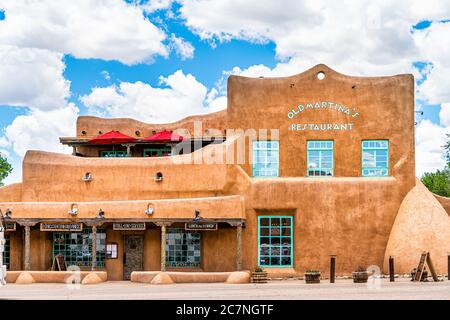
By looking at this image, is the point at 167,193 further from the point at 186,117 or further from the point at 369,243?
the point at 186,117

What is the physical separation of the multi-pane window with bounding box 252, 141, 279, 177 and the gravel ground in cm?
601

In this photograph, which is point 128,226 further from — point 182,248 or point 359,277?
point 359,277

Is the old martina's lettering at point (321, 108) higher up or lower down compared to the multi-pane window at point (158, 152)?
higher up

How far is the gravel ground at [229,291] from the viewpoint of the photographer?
60.8 ft

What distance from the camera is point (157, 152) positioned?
37.6 meters

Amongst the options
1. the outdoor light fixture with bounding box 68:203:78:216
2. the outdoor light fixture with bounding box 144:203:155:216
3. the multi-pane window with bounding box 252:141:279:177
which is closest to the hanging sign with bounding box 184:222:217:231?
the outdoor light fixture with bounding box 144:203:155:216

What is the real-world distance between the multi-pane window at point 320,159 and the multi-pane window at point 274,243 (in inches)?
98.9

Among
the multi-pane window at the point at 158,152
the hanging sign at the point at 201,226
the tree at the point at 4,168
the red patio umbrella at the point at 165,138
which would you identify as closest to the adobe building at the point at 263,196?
the hanging sign at the point at 201,226

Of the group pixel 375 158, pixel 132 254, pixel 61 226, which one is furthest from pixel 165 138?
pixel 375 158

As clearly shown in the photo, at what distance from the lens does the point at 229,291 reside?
68.8ft

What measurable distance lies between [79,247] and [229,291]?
31.9ft

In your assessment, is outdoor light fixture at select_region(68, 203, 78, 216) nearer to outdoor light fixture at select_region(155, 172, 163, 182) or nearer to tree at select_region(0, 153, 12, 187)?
outdoor light fixture at select_region(155, 172, 163, 182)

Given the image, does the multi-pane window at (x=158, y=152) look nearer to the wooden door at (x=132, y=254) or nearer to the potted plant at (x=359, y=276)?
the wooden door at (x=132, y=254)
